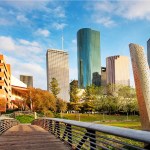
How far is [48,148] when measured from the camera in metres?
12.1

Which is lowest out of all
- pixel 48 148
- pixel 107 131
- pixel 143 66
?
pixel 48 148

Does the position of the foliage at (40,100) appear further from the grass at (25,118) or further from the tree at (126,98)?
the tree at (126,98)

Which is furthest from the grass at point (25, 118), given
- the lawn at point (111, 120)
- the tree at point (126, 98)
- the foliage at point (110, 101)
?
the tree at point (126, 98)

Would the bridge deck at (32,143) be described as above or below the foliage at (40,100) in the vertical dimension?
below

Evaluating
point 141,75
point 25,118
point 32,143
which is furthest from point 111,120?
point 32,143

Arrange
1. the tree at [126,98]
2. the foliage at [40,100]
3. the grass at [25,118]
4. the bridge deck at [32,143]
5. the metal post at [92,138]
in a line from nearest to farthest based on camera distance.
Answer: the metal post at [92,138] < the bridge deck at [32,143] < the grass at [25,118] < the foliage at [40,100] < the tree at [126,98]

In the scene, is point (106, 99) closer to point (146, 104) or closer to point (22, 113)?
point (22, 113)

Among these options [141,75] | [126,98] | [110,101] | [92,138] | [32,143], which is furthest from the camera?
[110,101]

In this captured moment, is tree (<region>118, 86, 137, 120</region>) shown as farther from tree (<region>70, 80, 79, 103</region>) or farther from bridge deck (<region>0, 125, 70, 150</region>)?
bridge deck (<region>0, 125, 70, 150</region>)

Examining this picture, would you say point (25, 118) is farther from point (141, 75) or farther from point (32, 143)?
point (32, 143)

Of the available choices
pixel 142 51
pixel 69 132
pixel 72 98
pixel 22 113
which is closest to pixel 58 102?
pixel 72 98

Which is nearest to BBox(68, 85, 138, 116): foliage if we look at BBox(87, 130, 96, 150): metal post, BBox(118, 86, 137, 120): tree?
BBox(118, 86, 137, 120): tree

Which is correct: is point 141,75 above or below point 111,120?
above

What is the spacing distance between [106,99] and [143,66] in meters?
90.3
